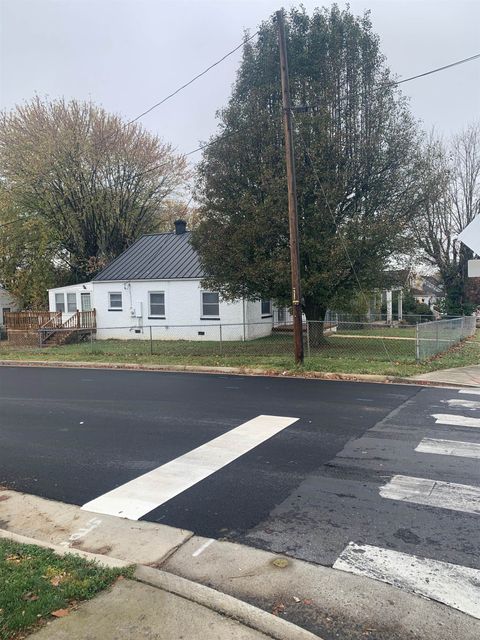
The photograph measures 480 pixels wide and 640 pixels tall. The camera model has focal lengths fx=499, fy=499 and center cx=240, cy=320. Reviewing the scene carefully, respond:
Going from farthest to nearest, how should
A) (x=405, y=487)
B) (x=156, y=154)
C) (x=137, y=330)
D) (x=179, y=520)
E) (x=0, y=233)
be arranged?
(x=156, y=154) < (x=0, y=233) < (x=137, y=330) < (x=405, y=487) < (x=179, y=520)

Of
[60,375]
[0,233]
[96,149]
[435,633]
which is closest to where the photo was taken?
[435,633]

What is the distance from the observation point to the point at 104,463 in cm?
632

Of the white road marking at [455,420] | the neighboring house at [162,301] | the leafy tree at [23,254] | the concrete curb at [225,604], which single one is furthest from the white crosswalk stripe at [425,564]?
the leafy tree at [23,254]

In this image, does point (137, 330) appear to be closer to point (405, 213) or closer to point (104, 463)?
point (405, 213)

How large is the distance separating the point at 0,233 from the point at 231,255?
65.6ft

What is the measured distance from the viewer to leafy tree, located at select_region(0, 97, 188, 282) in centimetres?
3219

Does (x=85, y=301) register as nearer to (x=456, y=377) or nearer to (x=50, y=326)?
(x=50, y=326)

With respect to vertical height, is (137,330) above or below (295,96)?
below

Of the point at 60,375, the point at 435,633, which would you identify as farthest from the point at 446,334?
the point at 435,633

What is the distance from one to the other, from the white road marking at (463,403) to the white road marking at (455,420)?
763 mm

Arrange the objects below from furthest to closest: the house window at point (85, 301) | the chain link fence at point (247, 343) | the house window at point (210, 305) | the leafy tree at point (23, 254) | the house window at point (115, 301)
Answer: the leafy tree at point (23, 254) < the house window at point (85, 301) < the house window at point (115, 301) < the house window at point (210, 305) < the chain link fence at point (247, 343)

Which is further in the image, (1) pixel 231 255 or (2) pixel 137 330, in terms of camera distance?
(2) pixel 137 330

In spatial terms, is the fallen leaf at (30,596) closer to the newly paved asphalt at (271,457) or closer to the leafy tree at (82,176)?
the newly paved asphalt at (271,457)

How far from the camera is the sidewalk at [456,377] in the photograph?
36.9 ft
